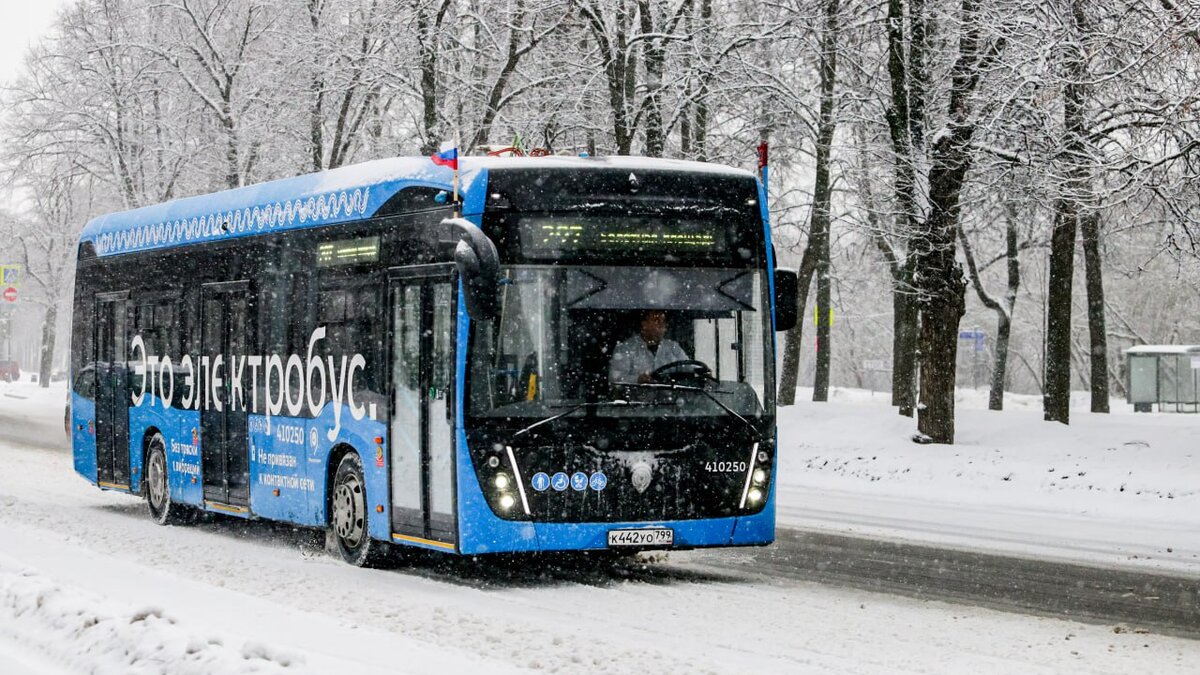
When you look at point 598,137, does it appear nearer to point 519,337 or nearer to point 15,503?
point 15,503

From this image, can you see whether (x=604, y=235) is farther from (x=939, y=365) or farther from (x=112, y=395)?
(x=939, y=365)

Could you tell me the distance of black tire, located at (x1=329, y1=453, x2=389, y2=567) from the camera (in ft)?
43.7

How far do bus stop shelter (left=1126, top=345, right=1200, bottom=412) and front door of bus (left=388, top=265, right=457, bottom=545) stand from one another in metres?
41.5

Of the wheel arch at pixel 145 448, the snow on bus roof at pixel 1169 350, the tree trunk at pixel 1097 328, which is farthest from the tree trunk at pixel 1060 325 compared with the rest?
the snow on bus roof at pixel 1169 350

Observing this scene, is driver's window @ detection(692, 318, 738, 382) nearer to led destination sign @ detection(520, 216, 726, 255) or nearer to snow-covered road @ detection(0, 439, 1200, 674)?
led destination sign @ detection(520, 216, 726, 255)

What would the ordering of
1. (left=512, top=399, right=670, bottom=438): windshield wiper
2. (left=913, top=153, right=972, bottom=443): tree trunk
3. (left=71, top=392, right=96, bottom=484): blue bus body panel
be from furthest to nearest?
(left=913, top=153, right=972, bottom=443): tree trunk < (left=71, top=392, right=96, bottom=484): blue bus body panel < (left=512, top=399, right=670, bottom=438): windshield wiper

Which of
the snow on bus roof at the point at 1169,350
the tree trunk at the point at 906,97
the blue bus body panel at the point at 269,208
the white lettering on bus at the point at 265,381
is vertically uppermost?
the tree trunk at the point at 906,97

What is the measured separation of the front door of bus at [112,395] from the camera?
1869 centimetres

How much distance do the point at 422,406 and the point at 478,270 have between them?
65.1 inches

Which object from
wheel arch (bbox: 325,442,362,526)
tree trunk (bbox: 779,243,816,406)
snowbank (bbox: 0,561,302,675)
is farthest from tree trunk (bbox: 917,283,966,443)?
snowbank (bbox: 0,561,302,675)

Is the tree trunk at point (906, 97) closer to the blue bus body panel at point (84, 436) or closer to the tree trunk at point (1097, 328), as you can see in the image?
the tree trunk at point (1097, 328)

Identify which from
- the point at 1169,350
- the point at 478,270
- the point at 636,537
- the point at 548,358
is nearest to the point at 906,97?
the point at 548,358

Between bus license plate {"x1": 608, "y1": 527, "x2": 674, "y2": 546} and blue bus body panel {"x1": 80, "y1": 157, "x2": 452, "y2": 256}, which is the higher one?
blue bus body panel {"x1": 80, "y1": 157, "x2": 452, "y2": 256}

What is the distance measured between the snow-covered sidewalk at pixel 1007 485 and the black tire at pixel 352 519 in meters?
5.20
